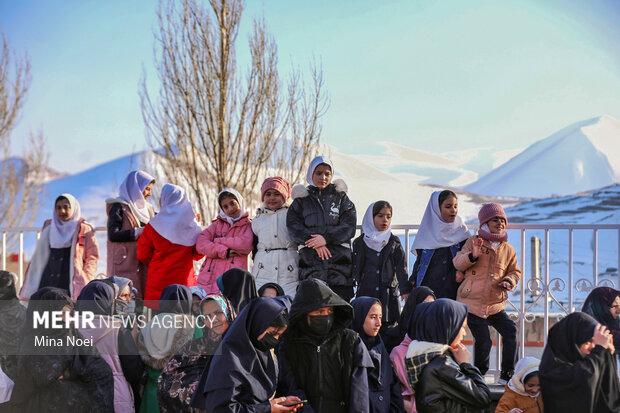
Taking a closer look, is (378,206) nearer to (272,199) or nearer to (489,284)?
(272,199)

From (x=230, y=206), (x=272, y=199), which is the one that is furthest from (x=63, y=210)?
(x=272, y=199)

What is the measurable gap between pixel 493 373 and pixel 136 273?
3.45m

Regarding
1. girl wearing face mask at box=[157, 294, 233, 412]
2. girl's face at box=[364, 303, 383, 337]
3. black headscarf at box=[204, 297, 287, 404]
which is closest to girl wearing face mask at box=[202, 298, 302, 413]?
black headscarf at box=[204, 297, 287, 404]

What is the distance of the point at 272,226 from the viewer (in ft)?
21.5

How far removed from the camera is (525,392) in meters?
4.70

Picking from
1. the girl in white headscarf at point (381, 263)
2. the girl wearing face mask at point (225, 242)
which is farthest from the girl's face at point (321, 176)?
the girl wearing face mask at point (225, 242)

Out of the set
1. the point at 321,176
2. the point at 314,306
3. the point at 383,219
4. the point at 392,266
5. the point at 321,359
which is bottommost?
the point at 321,359

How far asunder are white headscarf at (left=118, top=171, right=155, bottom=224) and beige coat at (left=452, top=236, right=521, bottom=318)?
305 cm

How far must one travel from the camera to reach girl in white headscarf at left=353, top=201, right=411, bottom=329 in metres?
6.35

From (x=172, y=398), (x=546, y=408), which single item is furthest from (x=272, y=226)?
(x=546, y=408)

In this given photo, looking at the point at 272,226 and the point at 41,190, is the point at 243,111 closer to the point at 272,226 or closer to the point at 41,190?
the point at 272,226

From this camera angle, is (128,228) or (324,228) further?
(128,228)

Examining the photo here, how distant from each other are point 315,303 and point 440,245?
229 cm

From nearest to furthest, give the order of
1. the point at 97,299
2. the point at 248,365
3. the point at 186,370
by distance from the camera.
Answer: the point at 248,365, the point at 186,370, the point at 97,299
